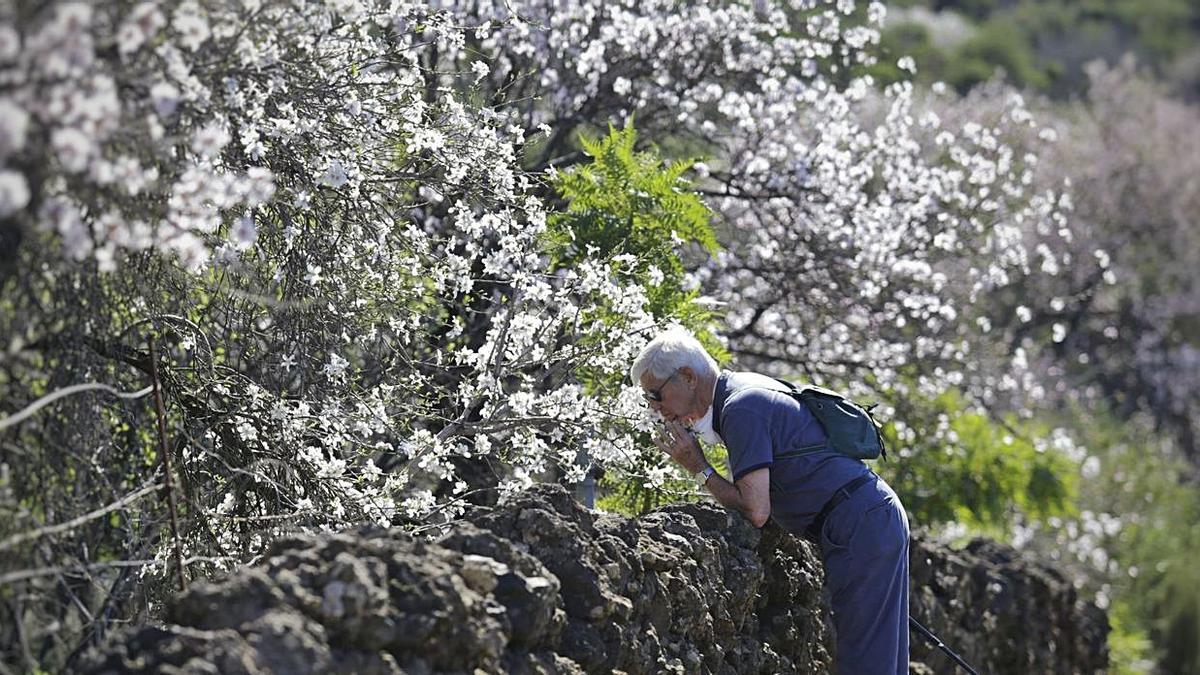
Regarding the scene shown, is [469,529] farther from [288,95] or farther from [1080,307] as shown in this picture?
[1080,307]

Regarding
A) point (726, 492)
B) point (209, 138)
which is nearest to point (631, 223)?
point (726, 492)

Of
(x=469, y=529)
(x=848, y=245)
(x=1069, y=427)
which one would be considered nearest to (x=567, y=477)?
(x=469, y=529)

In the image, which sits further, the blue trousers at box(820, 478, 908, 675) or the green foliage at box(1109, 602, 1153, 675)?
the green foliage at box(1109, 602, 1153, 675)

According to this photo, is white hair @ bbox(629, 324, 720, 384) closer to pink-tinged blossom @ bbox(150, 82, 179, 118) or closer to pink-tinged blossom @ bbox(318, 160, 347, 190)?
pink-tinged blossom @ bbox(318, 160, 347, 190)

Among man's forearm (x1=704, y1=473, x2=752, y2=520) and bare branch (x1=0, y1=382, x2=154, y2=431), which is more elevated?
bare branch (x1=0, y1=382, x2=154, y2=431)

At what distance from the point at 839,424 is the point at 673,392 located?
636mm

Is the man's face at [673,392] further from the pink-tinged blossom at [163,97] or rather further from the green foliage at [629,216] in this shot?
the pink-tinged blossom at [163,97]

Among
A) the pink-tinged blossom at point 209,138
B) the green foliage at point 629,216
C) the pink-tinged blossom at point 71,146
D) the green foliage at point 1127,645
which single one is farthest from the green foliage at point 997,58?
the pink-tinged blossom at point 71,146

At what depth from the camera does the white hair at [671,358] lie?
5727 mm

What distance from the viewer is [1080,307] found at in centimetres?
2302

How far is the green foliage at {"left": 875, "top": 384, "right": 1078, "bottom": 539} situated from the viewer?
1144cm

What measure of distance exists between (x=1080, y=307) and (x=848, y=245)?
13.7m

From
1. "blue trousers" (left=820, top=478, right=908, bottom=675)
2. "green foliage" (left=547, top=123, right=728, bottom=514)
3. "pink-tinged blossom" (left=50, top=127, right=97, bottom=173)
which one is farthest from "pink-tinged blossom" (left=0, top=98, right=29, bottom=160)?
"green foliage" (left=547, top=123, right=728, bottom=514)

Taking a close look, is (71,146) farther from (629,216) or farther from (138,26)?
(629,216)
